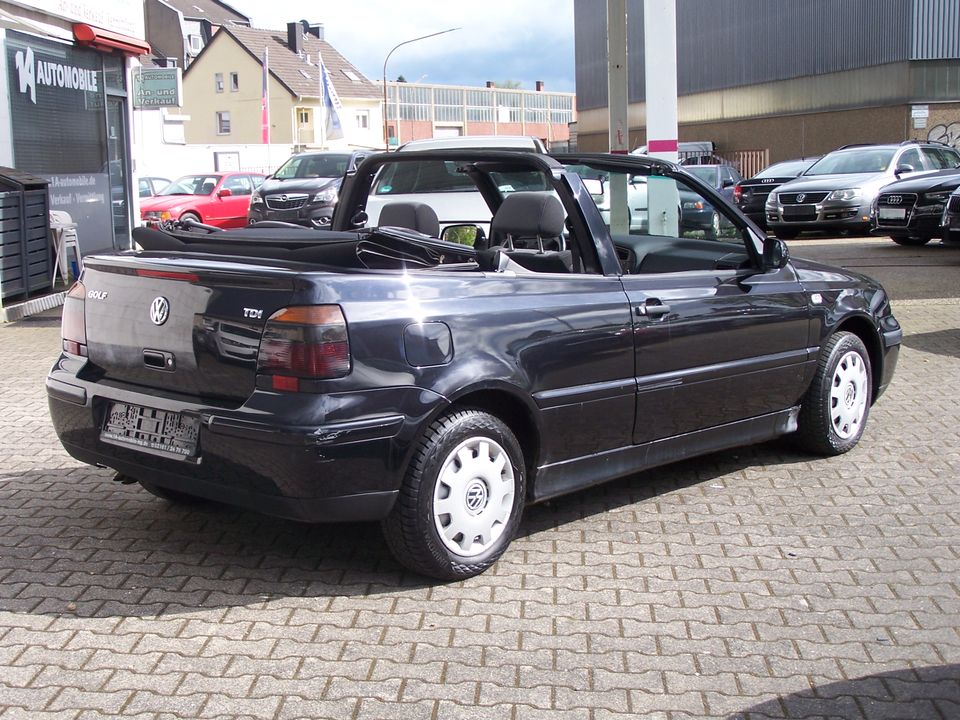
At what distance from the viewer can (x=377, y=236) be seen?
4500 mm

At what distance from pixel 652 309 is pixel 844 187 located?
17.1 metres

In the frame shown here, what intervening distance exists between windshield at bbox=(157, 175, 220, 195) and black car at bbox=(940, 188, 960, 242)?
17.8 meters

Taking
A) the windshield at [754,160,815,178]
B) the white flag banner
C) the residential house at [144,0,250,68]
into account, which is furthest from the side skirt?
the residential house at [144,0,250,68]

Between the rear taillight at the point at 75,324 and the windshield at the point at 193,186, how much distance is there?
23.9 m

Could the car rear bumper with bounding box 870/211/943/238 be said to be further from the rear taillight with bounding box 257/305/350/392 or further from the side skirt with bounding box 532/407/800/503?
the rear taillight with bounding box 257/305/350/392

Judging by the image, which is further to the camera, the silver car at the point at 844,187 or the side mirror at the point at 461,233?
the silver car at the point at 844,187

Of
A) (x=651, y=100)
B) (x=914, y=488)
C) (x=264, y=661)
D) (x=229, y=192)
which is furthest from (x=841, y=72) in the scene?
(x=264, y=661)

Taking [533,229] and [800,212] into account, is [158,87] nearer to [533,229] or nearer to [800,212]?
[800,212]

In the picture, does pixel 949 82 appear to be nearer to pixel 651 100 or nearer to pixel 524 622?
pixel 651 100

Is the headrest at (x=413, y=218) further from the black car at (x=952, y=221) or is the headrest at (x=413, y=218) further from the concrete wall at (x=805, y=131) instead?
the concrete wall at (x=805, y=131)

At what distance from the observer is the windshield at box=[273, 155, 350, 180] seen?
24.5 m

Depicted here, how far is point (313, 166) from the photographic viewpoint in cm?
2473

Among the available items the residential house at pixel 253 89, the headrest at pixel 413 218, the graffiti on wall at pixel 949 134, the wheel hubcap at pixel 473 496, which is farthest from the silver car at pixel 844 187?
the residential house at pixel 253 89

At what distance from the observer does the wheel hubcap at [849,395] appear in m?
6.17
